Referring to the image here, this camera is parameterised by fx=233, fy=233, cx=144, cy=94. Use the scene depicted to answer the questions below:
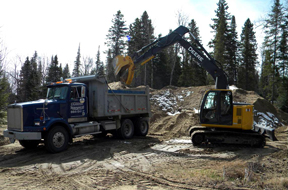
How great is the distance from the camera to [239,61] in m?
42.6

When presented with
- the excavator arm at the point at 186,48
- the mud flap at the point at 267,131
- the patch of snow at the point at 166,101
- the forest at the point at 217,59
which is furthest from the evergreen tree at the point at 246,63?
the mud flap at the point at 267,131

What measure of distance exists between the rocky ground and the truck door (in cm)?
129

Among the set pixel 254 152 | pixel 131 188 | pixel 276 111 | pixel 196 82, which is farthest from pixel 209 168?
pixel 196 82

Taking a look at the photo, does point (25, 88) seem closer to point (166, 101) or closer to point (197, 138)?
point (166, 101)

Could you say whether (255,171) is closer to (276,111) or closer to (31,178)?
(31,178)

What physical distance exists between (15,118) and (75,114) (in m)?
2.27

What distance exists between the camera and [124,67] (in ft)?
42.8

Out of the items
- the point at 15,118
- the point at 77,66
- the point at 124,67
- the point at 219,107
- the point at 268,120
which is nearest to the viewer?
the point at 15,118

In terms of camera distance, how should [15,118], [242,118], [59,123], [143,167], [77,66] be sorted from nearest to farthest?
[143,167], [15,118], [59,123], [242,118], [77,66]

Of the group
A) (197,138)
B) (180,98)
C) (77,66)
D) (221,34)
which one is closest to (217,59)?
(221,34)

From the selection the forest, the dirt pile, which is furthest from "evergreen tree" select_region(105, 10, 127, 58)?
the dirt pile

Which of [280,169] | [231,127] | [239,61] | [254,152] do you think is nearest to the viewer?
[280,169]

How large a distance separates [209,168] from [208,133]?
3699 millimetres

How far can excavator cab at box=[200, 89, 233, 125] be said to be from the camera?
10.1 meters
